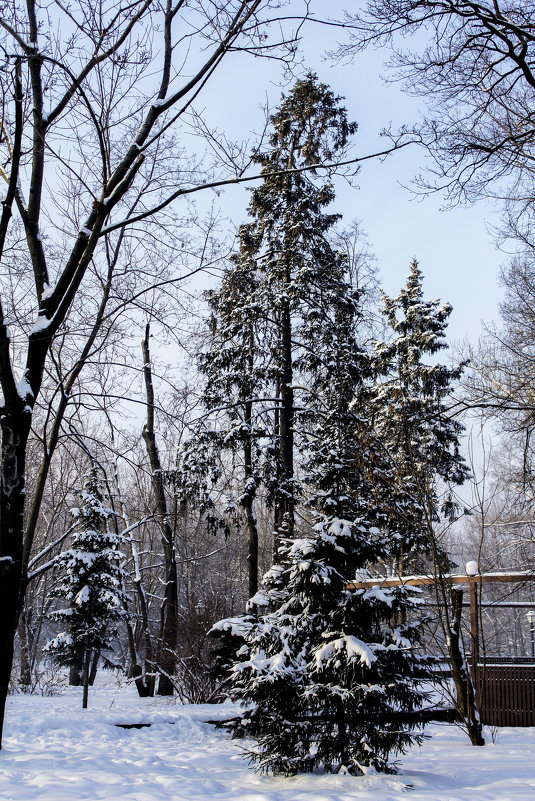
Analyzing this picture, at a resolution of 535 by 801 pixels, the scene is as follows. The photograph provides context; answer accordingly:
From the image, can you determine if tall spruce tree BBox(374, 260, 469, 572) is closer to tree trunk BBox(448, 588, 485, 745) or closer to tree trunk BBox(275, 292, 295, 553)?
tree trunk BBox(275, 292, 295, 553)

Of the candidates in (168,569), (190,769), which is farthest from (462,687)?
(168,569)

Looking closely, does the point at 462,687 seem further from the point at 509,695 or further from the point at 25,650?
the point at 25,650

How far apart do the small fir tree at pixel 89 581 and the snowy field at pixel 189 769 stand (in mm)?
3767

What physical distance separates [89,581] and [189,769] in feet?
23.3

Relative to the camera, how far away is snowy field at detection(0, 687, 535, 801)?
15.3 ft

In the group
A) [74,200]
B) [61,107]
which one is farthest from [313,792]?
[74,200]

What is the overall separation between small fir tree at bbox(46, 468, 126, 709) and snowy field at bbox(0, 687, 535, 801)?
3767 millimetres

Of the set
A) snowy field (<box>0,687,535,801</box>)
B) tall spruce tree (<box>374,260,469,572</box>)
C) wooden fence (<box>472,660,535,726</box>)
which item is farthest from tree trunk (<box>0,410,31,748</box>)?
tall spruce tree (<box>374,260,469,572</box>)

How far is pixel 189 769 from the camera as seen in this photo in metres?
6.01

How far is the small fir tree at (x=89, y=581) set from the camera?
489 inches

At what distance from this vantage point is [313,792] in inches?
190

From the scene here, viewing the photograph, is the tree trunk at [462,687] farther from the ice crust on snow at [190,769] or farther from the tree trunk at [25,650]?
the tree trunk at [25,650]

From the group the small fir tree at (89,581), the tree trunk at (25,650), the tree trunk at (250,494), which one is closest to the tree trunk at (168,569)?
the small fir tree at (89,581)

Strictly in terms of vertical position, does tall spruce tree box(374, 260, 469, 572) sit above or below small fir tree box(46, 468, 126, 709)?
above
